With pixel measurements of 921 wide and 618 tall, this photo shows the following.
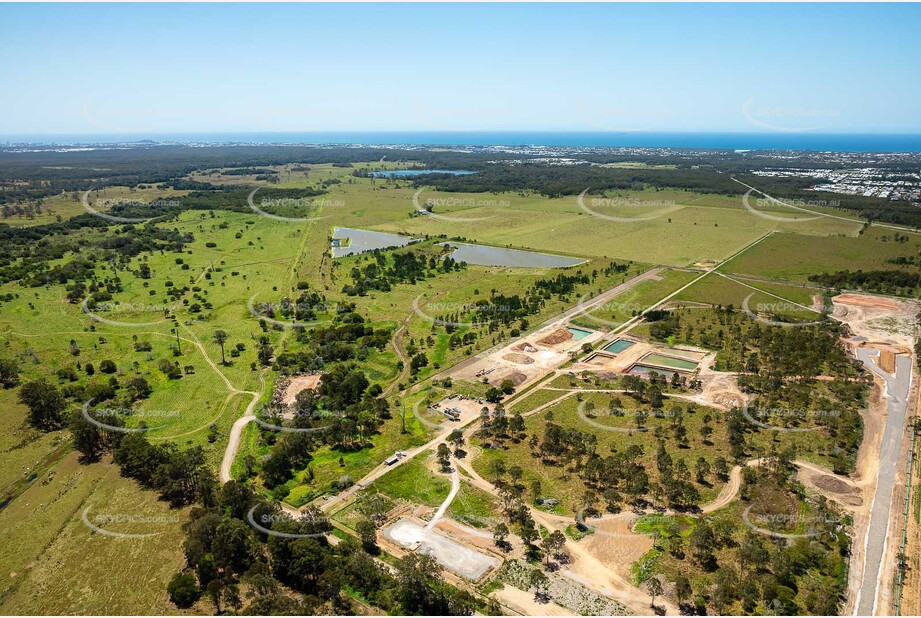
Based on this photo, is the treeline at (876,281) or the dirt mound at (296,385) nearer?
the dirt mound at (296,385)

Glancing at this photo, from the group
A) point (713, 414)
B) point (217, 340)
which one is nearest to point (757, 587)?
point (713, 414)

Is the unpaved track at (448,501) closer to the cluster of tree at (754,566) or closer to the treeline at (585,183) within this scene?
the cluster of tree at (754,566)

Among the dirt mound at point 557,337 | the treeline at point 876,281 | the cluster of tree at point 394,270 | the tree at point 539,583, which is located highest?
the treeline at point 876,281

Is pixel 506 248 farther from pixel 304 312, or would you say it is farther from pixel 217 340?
pixel 217 340

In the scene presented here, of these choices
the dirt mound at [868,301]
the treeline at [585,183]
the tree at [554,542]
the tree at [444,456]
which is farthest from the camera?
the treeline at [585,183]

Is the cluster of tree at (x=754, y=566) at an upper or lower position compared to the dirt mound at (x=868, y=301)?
lower

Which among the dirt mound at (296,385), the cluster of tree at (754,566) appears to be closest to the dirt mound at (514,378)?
the dirt mound at (296,385)

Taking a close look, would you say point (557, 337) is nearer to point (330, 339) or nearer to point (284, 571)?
point (330, 339)
